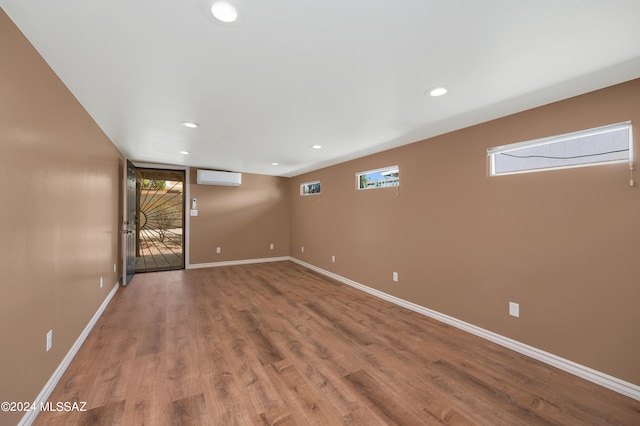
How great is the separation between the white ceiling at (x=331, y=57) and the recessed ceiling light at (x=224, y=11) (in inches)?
1.4

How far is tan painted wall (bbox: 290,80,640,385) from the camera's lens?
5.92 ft

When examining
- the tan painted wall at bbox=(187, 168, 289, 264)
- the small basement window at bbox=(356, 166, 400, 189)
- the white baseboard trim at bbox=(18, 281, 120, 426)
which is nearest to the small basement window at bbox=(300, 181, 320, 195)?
the tan painted wall at bbox=(187, 168, 289, 264)

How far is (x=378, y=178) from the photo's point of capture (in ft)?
12.9

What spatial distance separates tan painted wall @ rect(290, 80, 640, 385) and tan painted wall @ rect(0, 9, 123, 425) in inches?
137

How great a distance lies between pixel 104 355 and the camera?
216cm

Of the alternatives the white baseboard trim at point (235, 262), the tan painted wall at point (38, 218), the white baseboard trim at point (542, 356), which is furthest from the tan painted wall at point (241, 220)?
the white baseboard trim at point (542, 356)

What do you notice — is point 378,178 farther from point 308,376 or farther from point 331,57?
point 308,376

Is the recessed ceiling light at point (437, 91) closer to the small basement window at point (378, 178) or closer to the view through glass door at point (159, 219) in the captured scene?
the small basement window at point (378, 178)

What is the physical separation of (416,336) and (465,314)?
63 cm

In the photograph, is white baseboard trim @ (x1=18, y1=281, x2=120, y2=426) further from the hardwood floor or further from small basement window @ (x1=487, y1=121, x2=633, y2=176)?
small basement window @ (x1=487, y1=121, x2=633, y2=176)

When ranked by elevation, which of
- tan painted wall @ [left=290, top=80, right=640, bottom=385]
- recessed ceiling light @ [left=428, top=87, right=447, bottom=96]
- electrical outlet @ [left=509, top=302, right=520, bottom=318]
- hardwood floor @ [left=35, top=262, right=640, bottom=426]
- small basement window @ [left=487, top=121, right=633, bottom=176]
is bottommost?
hardwood floor @ [left=35, top=262, right=640, bottom=426]

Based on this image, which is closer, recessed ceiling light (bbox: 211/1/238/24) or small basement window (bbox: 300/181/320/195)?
recessed ceiling light (bbox: 211/1/238/24)

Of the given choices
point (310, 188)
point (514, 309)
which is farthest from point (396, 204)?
point (310, 188)

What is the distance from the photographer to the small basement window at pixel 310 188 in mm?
5559
